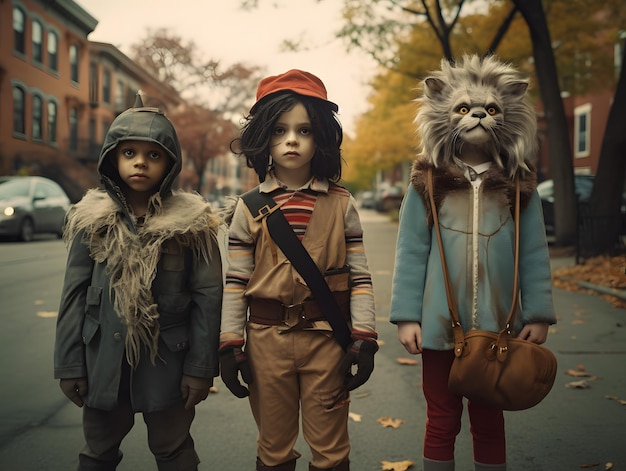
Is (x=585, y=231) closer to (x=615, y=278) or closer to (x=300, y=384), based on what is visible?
(x=615, y=278)

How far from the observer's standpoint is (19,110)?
2466cm

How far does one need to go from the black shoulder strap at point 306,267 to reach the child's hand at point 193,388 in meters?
0.57

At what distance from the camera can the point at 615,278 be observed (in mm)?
8719

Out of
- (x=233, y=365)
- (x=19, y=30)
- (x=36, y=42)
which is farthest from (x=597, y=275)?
(x=36, y=42)

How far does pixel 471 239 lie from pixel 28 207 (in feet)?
50.5

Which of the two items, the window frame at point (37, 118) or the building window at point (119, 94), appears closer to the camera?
the window frame at point (37, 118)

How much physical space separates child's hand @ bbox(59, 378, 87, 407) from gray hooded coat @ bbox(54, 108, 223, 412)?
0.03 meters

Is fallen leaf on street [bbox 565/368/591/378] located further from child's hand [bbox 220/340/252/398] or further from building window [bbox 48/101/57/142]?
building window [bbox 48/101/57/142]

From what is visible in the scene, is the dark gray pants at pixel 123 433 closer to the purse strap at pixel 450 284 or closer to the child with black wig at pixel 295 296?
the child with black wig at pixel 295 296

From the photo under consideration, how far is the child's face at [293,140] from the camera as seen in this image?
2.55 metres

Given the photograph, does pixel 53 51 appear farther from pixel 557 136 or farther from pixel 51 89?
pixel 557 136

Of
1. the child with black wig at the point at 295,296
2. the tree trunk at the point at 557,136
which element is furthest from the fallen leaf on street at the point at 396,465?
the tree trunk at the point at 557,136

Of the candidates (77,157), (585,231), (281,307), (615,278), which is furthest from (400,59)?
(77,157)

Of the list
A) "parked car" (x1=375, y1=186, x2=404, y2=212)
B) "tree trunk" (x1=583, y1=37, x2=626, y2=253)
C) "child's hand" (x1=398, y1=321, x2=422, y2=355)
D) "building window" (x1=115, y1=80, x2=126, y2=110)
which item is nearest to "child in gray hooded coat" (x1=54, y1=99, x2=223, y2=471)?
"child's hand" (x1=398, y1=321, x2=422, y2=355)
